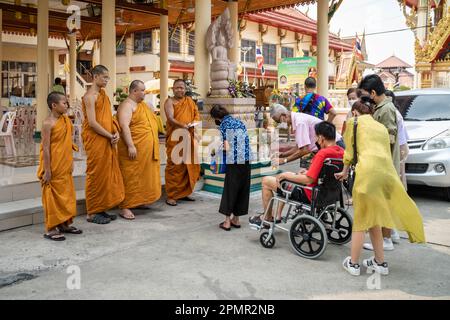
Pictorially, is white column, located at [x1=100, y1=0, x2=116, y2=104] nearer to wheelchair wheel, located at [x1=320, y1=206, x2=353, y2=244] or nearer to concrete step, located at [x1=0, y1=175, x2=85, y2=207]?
concrete step, located at [x1=0, y1=175, x2=85, y2=207]

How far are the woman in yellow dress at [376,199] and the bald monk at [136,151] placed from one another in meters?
2.82

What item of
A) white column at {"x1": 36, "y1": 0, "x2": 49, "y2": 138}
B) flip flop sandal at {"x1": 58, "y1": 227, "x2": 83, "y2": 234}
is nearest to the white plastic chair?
white column at {"x1": 36, "y1": 0, "x2": 49, "y2": 138}

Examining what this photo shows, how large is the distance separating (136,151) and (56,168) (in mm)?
1240

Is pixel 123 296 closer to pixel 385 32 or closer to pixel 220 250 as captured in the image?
pixel 220 250

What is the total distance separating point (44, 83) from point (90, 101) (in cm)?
635

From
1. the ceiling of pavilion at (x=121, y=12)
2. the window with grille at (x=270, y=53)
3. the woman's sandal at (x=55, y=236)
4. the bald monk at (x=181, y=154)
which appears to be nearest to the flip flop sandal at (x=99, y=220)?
the woman's sandal at (x=55, y=236)

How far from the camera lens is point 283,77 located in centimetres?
1827

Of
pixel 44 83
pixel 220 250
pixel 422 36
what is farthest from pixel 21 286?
pixel 422 36

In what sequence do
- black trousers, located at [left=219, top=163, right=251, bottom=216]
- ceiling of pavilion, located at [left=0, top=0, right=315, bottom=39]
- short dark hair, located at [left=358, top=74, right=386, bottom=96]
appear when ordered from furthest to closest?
ceiling of pavilion, located at [left=0, top=0, right=315, bottom=39], black trousers, located at [left=219, top=163, right=251, bottom=216], short dark hair, located at [left=358, top=74, right=386, bottom=96]

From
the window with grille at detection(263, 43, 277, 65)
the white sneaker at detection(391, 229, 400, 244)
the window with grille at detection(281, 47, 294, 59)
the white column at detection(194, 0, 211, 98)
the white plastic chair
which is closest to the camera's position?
the white sneaker at detection(391, 229, 400, 244)

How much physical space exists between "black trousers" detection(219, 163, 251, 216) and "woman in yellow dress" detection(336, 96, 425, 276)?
1548 mm

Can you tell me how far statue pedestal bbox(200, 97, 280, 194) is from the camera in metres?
7.02

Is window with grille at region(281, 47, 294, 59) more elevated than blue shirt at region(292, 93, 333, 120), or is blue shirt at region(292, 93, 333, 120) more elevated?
window with grille at region(281, 47, 294, 59)

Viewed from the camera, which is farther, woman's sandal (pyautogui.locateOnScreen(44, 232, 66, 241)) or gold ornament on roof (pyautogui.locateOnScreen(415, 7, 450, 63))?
gold ornament on roof (pyautogui.locateOnScreen(415, 7, 450, 63))
